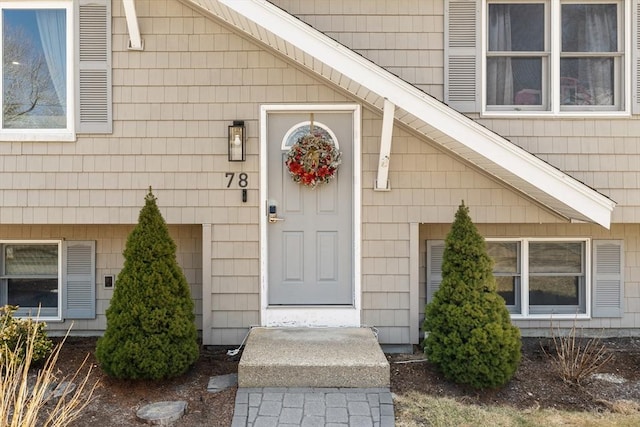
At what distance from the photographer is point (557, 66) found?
5027mm

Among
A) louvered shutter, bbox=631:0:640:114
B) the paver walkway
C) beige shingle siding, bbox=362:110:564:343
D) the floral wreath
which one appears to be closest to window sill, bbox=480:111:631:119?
louvered shutter, bbox=631:0:640:114

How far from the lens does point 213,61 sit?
4965mm

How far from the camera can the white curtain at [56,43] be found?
16.3 ft

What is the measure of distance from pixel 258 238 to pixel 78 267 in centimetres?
197

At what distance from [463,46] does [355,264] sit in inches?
94.0

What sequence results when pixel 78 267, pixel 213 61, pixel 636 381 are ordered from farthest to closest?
pixel 78 267 → pixel 213 61 → pixel 636 381

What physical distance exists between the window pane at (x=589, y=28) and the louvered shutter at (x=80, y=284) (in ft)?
17.3

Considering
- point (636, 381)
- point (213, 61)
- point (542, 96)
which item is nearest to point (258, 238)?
point (213, 61)

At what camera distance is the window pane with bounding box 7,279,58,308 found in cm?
545

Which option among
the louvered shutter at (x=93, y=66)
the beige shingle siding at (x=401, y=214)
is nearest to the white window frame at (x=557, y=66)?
the beige shingle siding at (x=401, y=214)

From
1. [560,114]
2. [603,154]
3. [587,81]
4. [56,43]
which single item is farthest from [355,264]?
[56,43]

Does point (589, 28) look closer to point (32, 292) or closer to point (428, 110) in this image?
point (428, 110)

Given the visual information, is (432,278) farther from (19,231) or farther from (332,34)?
(19,231)

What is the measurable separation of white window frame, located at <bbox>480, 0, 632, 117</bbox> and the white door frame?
136 centimetres
